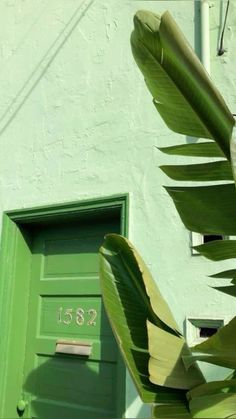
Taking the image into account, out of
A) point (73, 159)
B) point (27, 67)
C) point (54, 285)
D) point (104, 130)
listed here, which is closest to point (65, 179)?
point (73, 159)

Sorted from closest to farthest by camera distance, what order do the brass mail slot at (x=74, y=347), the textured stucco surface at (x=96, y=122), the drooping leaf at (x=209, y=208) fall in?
the drooping leaf at (x=209, y=208), the textured stucco surface at (x=96, y=122), the brass mail slot at (x=74, y=347)

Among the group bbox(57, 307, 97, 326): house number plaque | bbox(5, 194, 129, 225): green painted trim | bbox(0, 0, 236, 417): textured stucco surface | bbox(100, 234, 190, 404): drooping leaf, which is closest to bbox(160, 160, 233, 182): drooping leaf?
bbox(100, 234, 190, 404): drooping leaf

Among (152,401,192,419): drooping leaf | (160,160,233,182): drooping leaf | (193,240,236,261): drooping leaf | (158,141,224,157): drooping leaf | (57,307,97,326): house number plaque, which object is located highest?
(158,141,224,157): drooping leaf

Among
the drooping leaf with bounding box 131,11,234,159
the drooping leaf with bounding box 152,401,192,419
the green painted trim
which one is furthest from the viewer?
the green painted trim

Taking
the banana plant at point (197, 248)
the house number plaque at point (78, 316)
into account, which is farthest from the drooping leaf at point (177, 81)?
the house number plaque at point (78, 316)

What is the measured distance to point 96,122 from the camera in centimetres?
366

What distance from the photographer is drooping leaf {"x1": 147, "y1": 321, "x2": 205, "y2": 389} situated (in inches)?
65.6

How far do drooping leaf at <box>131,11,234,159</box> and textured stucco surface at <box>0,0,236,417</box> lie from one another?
4.46 ft

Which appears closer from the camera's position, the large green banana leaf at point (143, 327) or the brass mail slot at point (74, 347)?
the large green banana leaf at point (143, 327)

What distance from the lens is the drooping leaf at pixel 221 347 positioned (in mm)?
1640

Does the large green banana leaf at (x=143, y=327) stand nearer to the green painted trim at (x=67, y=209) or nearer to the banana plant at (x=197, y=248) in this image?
the banana plant at (x=197, y=248)

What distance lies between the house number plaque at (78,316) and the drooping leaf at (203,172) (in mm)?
1882

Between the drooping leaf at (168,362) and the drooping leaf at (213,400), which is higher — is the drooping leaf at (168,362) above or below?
above

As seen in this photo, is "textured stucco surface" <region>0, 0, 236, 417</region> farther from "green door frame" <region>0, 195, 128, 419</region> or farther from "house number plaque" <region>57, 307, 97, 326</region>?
"house number plaque" <region>57, 307, 97, 326</region>
